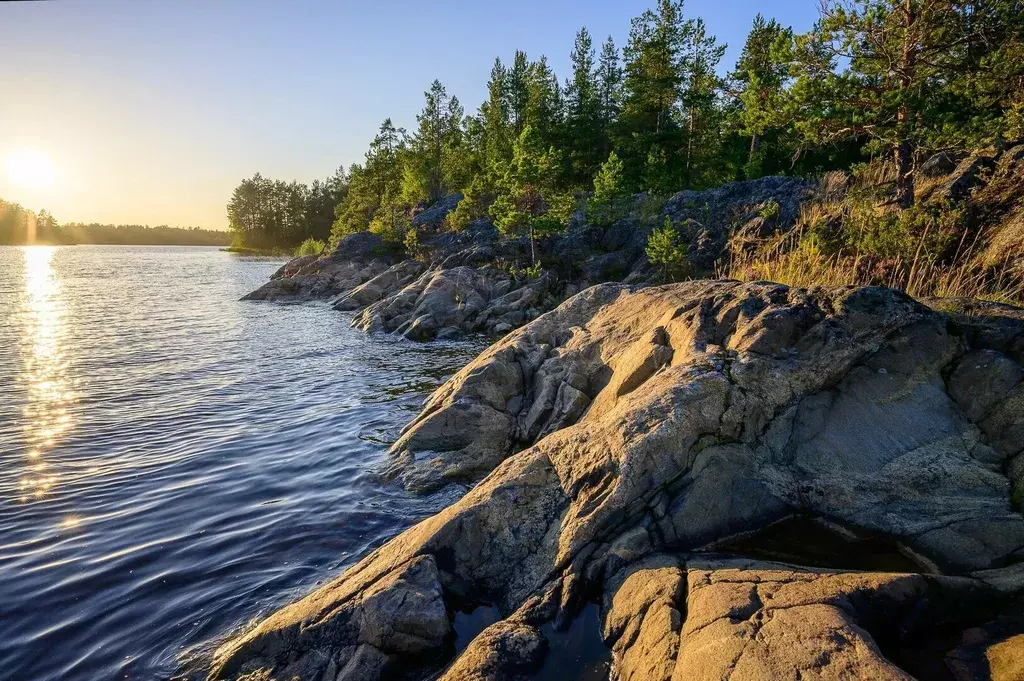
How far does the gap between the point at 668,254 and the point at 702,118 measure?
96.3 feet

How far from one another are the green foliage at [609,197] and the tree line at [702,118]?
5.3 inches

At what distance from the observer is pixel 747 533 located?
193 inches

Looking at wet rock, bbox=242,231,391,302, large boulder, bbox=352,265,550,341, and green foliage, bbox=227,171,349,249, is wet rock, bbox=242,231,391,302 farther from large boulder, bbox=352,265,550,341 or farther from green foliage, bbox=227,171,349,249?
green foliage, bbox=227,171,349,249

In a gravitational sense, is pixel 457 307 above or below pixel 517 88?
below

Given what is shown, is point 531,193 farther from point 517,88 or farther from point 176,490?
point 517,88

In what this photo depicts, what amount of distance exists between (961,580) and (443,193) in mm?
69229

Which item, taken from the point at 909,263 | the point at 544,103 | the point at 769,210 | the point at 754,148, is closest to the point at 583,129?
the point at 544,103

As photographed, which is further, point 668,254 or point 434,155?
point 434,155

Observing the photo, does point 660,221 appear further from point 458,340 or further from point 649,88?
point 649,88

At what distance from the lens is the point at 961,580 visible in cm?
390

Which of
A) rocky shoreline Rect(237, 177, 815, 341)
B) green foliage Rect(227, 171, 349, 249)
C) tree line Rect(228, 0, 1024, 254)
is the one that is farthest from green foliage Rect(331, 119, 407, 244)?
green foliage Rect(227, 171, 349, 249)

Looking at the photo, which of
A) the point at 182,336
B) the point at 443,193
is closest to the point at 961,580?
the point at 182,336

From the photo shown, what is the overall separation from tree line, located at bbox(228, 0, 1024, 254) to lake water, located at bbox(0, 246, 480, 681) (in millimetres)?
14194

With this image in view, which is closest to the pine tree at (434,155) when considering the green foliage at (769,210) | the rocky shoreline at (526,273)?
the rocky shoreline at (526,273)
